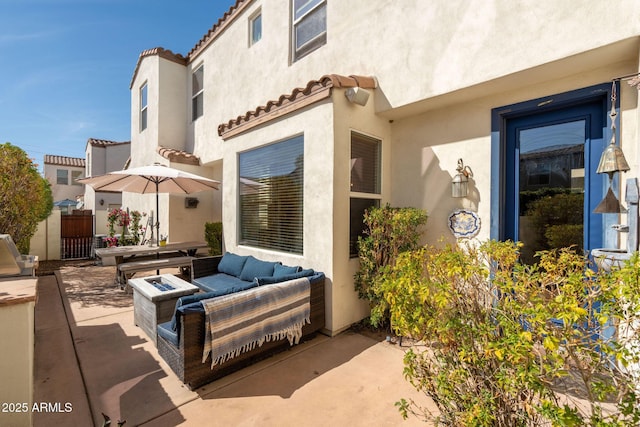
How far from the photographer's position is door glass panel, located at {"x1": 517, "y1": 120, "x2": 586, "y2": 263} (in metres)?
3.93

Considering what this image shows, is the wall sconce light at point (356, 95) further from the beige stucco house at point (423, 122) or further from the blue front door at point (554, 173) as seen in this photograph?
the blue front door at point (554, 173)

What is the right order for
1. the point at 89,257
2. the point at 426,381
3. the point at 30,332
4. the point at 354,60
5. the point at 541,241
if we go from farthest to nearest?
the point at 89,257
the point at 354,60
the point at 541,241
the point at 30,332
the point at 426,381

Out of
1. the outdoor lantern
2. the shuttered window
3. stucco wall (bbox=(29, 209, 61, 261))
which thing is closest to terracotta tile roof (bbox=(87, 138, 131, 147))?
stucco wall (bbox=(29, 209, 61, 261))

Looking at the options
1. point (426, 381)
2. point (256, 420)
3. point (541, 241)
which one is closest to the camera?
point (426, 381)

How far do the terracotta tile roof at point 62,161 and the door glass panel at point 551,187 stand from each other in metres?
34.0

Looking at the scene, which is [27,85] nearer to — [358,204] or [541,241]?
[358,204]

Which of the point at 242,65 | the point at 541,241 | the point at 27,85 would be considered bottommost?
the point at 541,241

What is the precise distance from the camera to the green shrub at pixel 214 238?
30.9ft

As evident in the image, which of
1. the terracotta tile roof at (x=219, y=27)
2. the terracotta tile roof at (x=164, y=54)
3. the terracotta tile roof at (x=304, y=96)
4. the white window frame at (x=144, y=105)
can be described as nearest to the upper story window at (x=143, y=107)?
the white window frame at (x=144, y=105)

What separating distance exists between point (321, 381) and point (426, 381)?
1759 mm

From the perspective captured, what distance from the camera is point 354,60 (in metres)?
5.71

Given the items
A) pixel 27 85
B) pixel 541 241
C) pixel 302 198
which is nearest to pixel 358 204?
pixel 302 198

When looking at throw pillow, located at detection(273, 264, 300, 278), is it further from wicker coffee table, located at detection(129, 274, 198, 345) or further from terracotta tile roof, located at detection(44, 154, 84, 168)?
terracotta tile roof, located at detection(44, 154, 84, 168)

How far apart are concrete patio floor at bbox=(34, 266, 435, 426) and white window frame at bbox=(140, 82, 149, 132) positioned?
10011mm
